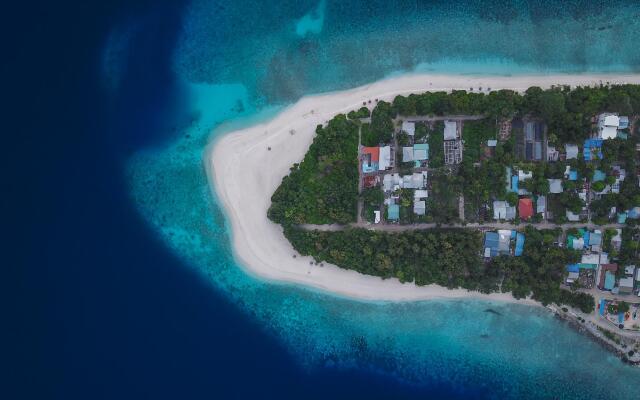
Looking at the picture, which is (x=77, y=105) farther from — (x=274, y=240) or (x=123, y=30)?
(x=274, y=240)

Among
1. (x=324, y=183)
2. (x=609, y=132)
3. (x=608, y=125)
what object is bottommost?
(x=324, y=183)

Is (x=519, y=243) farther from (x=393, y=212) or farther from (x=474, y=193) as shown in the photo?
(x=393, y=212)

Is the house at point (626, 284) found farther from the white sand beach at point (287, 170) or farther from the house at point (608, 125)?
the house at point (608, 125)

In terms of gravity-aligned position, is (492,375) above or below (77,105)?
below

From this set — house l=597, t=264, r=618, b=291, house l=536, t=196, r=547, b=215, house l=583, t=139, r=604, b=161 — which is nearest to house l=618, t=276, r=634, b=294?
house l=597, t=264, r=618, b=291

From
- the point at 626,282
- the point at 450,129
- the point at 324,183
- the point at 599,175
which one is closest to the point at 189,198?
the point at 324,183

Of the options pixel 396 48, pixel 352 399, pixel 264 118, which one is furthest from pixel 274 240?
pixel 396 48
